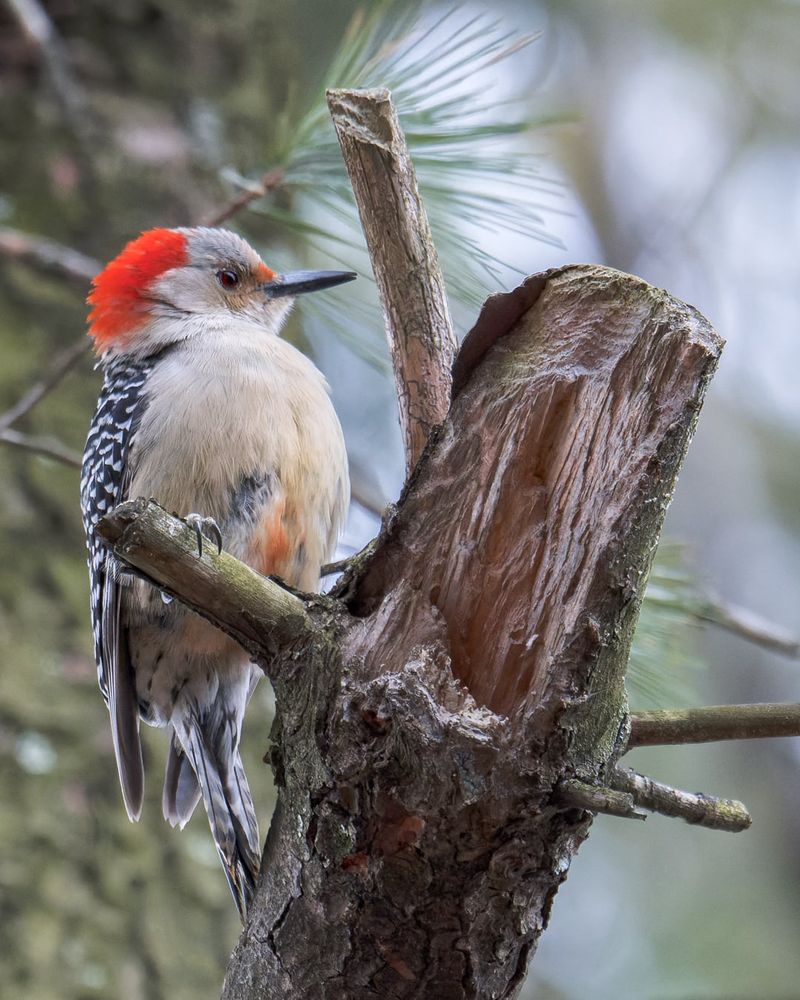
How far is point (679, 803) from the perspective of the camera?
1.68 metres

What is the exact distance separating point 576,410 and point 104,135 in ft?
10.7

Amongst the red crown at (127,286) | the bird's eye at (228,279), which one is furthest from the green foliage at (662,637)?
the red crown at (127,286)

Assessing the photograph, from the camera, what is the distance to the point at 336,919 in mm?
1611

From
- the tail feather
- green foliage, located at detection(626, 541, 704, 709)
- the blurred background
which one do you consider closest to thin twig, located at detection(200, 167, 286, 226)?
the blurred background

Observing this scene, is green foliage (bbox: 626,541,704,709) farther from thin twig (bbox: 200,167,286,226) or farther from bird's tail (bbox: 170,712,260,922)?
thin twig (bbox: 200,167,286,226)

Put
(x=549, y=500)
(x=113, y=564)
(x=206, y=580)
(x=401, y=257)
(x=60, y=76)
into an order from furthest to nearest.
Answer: (x=60, y=76), (x=113, y=564), (x=401, y=257), (x=549, y=500), (x=206, y=580)

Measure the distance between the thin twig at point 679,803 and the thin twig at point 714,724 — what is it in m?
Result: 0.06

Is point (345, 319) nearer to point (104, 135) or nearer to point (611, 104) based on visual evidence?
point (104, 135)

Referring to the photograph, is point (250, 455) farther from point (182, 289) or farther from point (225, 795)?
point (182, 289)

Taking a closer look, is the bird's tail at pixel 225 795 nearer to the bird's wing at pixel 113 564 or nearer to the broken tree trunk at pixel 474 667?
the bird's wing at pixel 113 564

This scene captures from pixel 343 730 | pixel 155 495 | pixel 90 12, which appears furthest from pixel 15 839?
pixel 90 12

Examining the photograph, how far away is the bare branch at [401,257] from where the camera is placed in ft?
6.77

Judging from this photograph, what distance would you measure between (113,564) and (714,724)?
1.68 m

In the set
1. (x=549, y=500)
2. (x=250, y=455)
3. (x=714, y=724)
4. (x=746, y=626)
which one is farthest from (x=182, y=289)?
(x=714, y=724)
